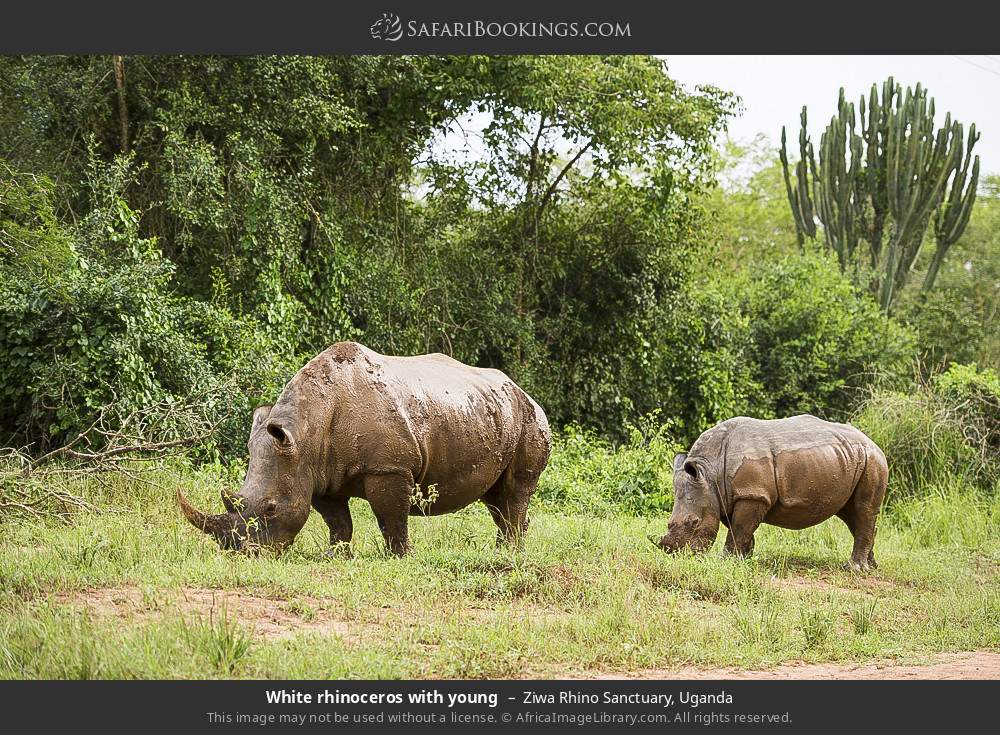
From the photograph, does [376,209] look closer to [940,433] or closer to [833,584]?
[940,433]

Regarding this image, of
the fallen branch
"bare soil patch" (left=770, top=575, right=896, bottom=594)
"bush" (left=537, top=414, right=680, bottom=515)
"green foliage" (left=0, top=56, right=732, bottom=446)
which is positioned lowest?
"bare soil patch" (left=770, top=575, right=896, bottom=594)

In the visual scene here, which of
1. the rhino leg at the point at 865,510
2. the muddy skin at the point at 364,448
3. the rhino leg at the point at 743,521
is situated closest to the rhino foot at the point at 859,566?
the rhino leg at the point at 865,510

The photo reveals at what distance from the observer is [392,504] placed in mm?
7848

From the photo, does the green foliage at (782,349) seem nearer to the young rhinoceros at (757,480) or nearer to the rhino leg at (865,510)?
the rhino leg at (865,510)

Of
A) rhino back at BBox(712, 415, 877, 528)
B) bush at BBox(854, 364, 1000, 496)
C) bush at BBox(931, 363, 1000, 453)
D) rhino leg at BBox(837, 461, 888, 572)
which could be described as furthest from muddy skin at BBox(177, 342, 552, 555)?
bush at BBox(931, 363, 1000, 453)

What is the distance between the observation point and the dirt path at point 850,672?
5977 mm

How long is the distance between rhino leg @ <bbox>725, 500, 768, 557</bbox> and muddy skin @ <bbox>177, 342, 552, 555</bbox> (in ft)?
6.39

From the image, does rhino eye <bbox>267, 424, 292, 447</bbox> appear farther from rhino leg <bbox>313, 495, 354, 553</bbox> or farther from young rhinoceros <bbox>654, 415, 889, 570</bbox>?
young rhinoceros <bbox>654, 415, 889, 570</bbox>

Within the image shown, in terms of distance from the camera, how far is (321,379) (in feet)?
25.4

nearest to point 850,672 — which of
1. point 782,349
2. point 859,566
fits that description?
point 859,566

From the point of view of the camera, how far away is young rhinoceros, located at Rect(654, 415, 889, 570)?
8875mm

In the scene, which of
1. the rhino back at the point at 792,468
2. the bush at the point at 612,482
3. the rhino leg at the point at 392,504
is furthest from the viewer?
the bush at the point at 612,482

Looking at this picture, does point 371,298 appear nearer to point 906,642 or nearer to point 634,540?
point 634,540

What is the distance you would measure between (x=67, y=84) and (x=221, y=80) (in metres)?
1.97
